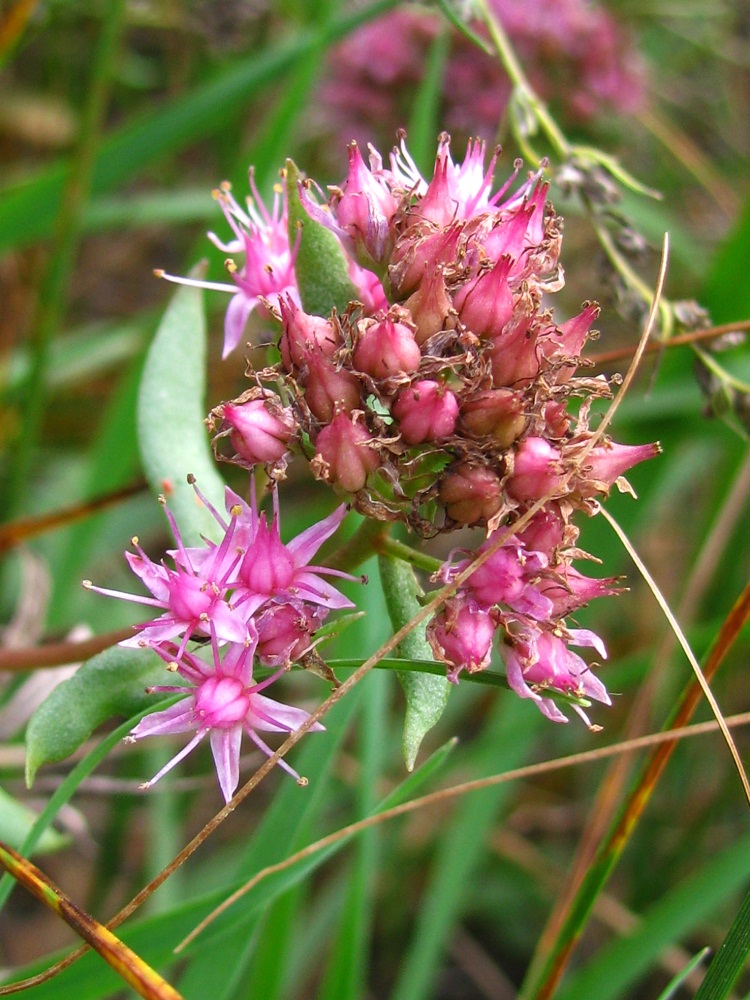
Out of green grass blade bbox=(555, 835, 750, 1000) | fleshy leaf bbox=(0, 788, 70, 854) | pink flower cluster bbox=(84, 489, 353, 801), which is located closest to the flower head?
pink flower cluster bbox=(84, 489, 353, 801)

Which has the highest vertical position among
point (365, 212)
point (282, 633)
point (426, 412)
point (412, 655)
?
point (365, 212)

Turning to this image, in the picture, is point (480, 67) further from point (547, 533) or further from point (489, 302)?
point (547, 533)

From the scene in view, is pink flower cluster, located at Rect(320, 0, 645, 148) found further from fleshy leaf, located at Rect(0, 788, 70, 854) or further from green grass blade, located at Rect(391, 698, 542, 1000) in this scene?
fleshy leaf, located at Rect(0, 788, 70, 854)

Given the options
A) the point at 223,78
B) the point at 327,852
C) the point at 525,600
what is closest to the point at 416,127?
the point at 223,78

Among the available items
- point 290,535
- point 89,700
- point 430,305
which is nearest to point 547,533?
point 430,305

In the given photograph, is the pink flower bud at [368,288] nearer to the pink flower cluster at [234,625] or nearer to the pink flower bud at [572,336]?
the pink flower bud at [572,336]

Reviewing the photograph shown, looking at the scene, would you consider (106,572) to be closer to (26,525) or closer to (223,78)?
(26,525)

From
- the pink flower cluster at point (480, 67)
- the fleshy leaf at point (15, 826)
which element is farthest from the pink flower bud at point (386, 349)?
the pink flower cluster at point (480, 67)
